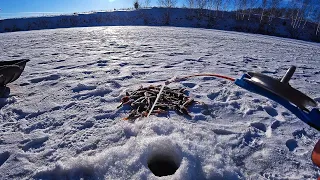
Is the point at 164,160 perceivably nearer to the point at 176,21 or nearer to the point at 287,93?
the point at 287,93

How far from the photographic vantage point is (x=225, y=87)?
4.46m

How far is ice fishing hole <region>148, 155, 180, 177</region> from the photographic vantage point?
2.23 metres

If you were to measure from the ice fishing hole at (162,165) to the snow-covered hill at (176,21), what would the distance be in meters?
27.1

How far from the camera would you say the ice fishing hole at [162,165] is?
7.33 feet

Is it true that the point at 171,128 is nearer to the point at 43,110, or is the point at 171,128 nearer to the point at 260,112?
the point at 260,112

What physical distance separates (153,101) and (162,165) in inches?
53.4

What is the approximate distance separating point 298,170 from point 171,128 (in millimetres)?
1405

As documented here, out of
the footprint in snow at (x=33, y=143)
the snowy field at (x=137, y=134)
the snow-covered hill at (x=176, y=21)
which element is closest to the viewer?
the snowy field at (x=137, y=134)

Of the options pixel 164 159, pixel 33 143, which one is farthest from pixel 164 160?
pixel 33 143

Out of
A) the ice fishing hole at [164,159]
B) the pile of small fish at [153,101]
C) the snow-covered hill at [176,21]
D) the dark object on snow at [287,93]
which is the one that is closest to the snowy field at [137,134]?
the ice fishing hole at [164,159]

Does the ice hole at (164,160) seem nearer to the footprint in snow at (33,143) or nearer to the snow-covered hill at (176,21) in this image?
the footprint in snow at (33,143)

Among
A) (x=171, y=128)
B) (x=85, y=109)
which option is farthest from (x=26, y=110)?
(x=171, y=128)

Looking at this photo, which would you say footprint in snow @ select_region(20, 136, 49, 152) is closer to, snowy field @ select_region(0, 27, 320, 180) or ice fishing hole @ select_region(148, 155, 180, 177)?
snowy field @ select_region(0, 27, 320, 180)

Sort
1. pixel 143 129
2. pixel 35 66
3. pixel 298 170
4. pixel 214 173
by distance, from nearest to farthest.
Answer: pixel 214 173
pixel 298 170
pixel 143 129
pixel 35 66
